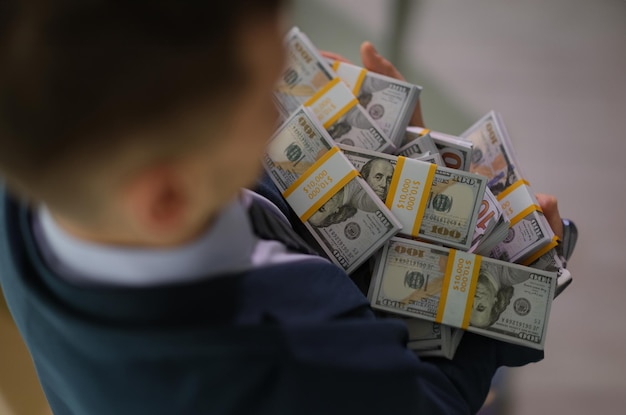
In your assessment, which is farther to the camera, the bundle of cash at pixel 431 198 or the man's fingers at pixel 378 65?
the man's fingers at pixel 378 65

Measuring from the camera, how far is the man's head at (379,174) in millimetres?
1000

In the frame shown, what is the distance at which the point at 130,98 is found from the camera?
0.39 meters

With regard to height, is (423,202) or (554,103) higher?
(423,202)

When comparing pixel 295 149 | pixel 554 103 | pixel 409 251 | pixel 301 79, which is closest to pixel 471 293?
pixel 409 251

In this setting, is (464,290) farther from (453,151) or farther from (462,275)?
(453,151)

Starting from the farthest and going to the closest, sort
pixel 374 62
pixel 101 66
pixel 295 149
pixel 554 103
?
1. pixel 554 103
2. pixel 374 62
3. pixel 295 149
4. pixel 101 66

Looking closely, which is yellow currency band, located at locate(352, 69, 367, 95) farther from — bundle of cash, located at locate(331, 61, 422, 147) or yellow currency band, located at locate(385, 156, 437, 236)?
yellow currency band, located at locate(385, 156, 437, 236)

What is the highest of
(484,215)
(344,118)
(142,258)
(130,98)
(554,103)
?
(130,98)

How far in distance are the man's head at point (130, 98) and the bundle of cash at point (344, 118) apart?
2.03 ft

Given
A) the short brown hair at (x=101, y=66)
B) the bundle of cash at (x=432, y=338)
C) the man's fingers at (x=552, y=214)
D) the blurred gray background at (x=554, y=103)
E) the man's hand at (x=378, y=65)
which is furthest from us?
the blurred gray background at (x=554, y=103)

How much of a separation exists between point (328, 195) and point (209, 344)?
0.47 metres

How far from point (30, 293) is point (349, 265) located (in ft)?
1.65

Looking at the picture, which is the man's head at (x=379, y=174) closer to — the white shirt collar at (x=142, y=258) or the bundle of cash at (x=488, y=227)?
the bundle of cash at (x=488, y=227)

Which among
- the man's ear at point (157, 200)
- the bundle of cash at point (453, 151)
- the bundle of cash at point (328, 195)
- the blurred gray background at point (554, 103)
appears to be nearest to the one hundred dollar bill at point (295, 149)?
the bundle of cash at point (328, 195)
